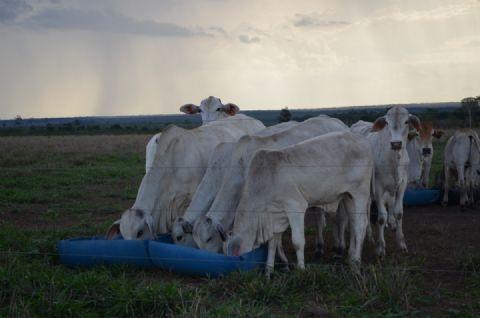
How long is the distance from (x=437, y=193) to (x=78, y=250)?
8588 millimetres

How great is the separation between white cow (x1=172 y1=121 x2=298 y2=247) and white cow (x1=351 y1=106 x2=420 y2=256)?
229cm

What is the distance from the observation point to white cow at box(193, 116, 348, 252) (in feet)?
28.0

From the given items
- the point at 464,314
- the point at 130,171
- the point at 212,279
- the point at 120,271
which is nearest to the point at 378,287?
the point at 464,314

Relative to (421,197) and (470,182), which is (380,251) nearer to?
(421,197)

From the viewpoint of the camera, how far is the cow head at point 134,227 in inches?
354

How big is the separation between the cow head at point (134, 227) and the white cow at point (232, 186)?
836mm

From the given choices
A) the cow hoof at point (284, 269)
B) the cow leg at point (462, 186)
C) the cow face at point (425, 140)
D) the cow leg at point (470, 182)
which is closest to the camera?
the cow hoof at point (284, 269)

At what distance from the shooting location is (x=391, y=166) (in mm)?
10148

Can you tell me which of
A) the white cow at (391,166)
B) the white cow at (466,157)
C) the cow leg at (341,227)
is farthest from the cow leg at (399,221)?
the white cow at (466,157)

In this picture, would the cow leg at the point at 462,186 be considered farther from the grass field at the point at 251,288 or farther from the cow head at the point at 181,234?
the cow head at the point at 181,234

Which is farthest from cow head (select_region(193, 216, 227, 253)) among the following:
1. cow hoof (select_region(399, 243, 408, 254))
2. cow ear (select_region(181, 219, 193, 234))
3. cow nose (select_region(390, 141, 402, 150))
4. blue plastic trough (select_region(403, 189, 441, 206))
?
blue plastic trough (select_region(403, 189, 441, 206))

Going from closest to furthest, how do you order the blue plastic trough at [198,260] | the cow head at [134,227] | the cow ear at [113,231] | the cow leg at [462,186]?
the blue plastic trough at [198,260] → the cow head at [134,227] → the cow ear at [113,231] → the cow leg at [462,186]

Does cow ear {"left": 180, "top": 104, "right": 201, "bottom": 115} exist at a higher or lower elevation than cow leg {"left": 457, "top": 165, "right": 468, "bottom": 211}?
higher

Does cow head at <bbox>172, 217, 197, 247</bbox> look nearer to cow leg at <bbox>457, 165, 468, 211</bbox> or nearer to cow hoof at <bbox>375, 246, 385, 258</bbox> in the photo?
cow hoof at <bbox>375, 246, 385, 258</bbox>
